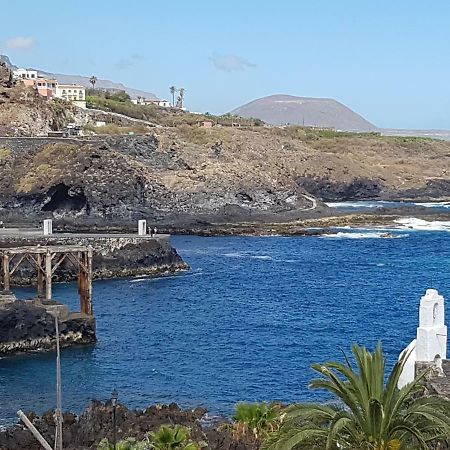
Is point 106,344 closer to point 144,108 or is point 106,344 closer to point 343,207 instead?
point 343,207

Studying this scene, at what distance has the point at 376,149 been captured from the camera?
15400 cm

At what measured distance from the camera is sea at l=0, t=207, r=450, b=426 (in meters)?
28.9

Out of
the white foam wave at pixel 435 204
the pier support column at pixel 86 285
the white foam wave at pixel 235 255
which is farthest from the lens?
the white foam wave at pixel 435 204

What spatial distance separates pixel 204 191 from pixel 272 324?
148 ft

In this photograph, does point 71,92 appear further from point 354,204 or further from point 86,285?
point 86,285

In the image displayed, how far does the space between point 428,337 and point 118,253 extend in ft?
125

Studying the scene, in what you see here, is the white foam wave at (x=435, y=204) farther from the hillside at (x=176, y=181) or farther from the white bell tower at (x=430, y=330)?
the white bell tower at (x=430, y=330)

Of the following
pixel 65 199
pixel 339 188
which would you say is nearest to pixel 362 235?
pixel 65 199

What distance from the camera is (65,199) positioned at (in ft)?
251

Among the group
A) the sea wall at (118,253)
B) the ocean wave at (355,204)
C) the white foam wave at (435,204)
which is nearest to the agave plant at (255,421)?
the sea wall at (118,253)

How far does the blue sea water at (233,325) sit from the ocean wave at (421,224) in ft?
48.2

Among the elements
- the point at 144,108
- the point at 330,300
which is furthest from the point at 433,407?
the point at 144,108

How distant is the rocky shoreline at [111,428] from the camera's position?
19.1 m

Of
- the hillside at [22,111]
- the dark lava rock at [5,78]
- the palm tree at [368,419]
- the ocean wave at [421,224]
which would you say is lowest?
the ocean wave at [421,224]
